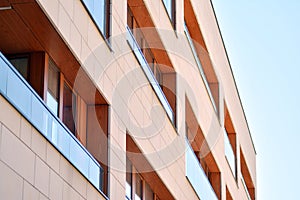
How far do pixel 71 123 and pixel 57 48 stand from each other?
268cm

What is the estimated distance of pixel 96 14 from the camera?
1928 centimetres

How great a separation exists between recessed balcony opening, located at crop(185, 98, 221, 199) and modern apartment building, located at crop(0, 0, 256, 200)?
63mm

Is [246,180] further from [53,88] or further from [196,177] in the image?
[53,88]

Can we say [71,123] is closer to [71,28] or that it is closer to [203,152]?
[71,28]

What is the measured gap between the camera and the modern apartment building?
48.3 feet

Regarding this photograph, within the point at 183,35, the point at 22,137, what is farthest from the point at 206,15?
the point at 22,137

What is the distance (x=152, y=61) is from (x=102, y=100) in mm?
7929

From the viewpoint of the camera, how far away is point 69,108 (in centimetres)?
1912

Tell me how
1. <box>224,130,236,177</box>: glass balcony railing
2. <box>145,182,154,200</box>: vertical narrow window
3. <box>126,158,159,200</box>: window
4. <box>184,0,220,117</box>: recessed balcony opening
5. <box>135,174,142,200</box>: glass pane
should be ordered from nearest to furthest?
1. <box>126,158,159,200</box>: window
2. <box>135,174,142,200</box>: glass pane
3. <box>145,182,154,200</box>: vertical narrow window
4. <box>184,0,220,117</box>: recessed balcony opening
5. <box>224,130,236,177</box>: glass balcony railing

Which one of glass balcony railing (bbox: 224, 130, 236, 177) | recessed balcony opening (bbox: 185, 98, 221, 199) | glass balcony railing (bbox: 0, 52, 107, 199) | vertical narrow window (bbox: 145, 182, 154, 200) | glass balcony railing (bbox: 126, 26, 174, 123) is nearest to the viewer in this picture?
glass balcony railing (bbox: 0, 52, 107, 199)

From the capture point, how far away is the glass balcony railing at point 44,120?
45.7ft

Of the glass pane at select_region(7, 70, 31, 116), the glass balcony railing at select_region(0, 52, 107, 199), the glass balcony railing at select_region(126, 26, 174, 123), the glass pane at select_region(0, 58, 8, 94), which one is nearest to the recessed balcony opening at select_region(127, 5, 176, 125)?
the glass balcony railing at select_region(126, 26, 174, 123)

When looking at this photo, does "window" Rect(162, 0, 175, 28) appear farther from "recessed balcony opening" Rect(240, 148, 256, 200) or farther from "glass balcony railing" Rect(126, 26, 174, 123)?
"recessed balcony opening" Rect(240, 148, 256, 200)

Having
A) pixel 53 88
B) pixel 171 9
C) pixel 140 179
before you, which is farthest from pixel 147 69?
pixel 53 88
